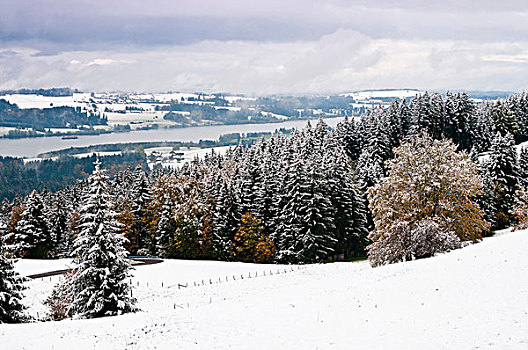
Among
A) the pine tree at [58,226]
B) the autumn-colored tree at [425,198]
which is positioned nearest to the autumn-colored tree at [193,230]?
the pine tree at [58,226]

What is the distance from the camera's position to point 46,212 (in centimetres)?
6888

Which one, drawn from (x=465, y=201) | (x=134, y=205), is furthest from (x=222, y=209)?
(x=465, y=201)

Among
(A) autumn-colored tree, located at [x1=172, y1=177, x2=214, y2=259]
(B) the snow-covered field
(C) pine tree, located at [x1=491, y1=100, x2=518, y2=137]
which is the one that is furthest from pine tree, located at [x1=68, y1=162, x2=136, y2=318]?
(C) pine tree, located at [x1=491, y1=100, x2=518, y2=137]

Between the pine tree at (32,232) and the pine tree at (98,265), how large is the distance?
43.5 m

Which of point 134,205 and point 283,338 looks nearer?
point 283,338

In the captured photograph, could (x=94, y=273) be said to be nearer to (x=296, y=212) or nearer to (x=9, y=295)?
(x=9, y=295)

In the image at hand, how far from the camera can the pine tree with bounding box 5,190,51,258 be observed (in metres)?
64.3

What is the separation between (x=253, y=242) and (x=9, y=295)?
3190cm

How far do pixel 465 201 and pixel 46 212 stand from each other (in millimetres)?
61274

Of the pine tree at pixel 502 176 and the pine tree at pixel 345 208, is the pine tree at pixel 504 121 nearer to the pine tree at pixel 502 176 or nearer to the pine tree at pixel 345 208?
the pine tree at pixel 502 176

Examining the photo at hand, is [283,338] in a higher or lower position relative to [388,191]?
lower

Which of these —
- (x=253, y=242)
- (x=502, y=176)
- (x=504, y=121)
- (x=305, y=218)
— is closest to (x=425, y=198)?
(x=305, y=218)

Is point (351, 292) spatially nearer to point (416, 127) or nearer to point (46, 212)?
point (46, 212)

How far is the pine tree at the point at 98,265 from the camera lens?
26.0 metres
